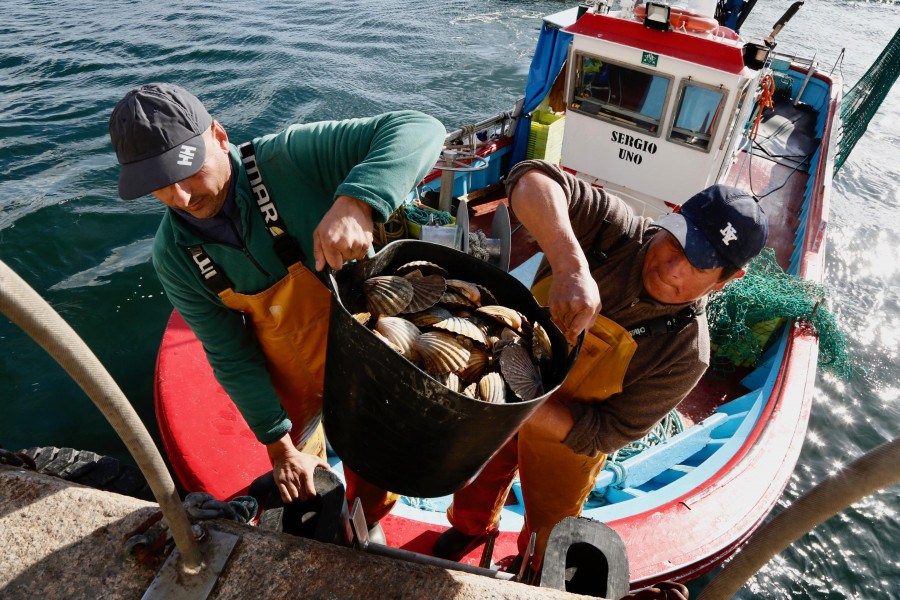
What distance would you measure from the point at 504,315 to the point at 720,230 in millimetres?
875

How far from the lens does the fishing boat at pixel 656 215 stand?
3.11 m

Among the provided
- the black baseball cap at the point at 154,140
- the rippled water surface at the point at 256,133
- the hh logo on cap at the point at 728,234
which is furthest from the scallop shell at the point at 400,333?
the rippled water surface at the point at 256,133

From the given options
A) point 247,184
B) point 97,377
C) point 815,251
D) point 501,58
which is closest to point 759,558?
point 97,377

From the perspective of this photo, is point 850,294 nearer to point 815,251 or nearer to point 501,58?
point 815,251

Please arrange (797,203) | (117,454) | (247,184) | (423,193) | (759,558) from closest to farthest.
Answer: (759,558) → (247,184) → (117,454) → (423,193) → (797,203)

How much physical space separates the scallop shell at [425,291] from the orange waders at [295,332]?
55 centimetres

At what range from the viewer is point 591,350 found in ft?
6.81

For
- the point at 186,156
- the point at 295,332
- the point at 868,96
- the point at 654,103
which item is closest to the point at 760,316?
the point at 654,103

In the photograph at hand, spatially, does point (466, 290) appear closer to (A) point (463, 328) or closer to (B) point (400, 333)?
(A) point (463, 328)

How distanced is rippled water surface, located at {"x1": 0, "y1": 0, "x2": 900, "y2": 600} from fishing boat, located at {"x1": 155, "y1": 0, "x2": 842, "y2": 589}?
1.70 metres

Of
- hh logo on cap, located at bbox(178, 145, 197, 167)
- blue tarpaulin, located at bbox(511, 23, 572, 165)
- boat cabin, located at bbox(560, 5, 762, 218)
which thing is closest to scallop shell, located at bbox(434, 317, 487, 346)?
hh logo on cap, located at bbox(178, 145, 197, 167)

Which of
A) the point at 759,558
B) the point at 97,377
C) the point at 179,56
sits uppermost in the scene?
the point at 97,377

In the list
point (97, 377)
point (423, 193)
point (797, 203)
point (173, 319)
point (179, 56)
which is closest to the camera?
point (97, 377)

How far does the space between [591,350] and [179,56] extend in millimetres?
14030
